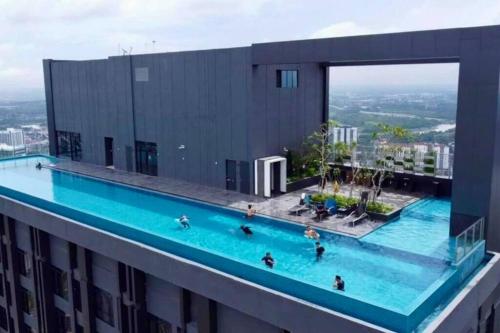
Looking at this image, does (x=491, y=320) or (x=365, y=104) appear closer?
(x=491, y=320)

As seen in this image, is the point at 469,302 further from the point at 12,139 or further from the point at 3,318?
the point at 12,139

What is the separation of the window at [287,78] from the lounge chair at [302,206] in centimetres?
698

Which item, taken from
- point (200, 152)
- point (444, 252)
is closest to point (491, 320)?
point (444, 252)

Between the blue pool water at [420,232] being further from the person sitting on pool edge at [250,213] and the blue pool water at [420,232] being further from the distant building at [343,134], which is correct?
the distant building at [343,134]

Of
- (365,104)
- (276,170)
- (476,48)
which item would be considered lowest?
(276,170)

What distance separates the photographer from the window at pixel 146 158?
98.1ft

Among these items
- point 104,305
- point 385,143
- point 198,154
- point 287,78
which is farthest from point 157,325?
point 287,78

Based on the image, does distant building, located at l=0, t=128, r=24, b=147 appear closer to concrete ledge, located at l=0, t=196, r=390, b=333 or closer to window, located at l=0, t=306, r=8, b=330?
window, located at l=0, t=306, r=8, b=330

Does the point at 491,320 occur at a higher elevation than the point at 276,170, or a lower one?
lower

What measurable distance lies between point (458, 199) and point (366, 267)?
16.4ft

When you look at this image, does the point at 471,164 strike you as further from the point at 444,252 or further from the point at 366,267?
the point at 366,267

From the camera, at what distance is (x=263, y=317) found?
13.0 metres

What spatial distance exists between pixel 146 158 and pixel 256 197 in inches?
384

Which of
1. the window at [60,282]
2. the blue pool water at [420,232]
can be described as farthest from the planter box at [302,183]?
the window at [60,282]
